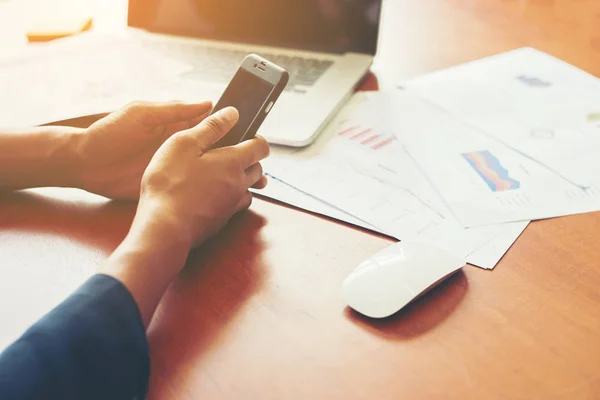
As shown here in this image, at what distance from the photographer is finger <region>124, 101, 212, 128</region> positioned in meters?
0.68

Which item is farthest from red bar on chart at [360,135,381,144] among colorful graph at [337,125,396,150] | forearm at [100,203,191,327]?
forearm at [100,203,191,327]

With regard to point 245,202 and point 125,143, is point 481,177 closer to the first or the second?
point 245,202

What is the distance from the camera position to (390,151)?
0.78 m

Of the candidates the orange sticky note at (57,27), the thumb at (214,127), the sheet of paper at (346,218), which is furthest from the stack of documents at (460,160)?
the orange sticky note at (57,27)

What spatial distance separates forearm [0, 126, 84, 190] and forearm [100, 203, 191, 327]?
7.2 inches

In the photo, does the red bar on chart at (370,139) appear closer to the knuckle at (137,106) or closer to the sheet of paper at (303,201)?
the sheet of paper at (303,201)

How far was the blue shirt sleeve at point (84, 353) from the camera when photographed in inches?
17.0

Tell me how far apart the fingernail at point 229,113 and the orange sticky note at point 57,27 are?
0.59m

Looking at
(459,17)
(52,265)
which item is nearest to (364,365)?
(52,265)

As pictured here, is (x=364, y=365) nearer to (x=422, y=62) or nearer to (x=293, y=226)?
(x=293, y=226)

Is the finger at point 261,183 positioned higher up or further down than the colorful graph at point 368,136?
further down

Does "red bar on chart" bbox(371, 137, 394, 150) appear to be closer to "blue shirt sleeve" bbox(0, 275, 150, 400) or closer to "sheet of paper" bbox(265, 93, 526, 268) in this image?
"sheet of paper" bbox(265, 93, 526, 268)

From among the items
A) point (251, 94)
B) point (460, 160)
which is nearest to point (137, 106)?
point (251, 94)

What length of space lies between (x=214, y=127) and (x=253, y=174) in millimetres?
73
